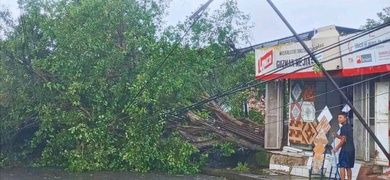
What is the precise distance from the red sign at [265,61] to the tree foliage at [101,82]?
2160 millimetres

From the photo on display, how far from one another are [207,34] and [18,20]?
626 centimetres

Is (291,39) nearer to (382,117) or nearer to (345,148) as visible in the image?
(382,117)

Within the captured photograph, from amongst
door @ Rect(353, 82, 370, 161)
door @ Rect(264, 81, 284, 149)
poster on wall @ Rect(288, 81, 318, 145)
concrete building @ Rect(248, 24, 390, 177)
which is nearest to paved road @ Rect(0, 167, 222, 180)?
door @ Rect(264, 81, 284, 149)

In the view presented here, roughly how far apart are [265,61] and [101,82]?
5.13m

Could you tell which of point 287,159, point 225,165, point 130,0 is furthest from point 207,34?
point 287,159

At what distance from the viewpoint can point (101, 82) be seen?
1695 cm

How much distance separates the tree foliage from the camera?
16.3 meters

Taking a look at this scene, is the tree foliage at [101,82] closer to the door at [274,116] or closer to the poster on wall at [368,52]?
the door at [274,116]

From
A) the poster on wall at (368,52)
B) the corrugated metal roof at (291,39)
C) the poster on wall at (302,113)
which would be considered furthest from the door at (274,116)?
the poster on wall at (368,52)

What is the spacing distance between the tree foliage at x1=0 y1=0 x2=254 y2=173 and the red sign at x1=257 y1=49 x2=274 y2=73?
2.16m

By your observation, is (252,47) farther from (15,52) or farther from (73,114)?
(15,52)

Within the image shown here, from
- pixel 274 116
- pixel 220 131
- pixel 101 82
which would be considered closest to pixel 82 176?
pixel 101 82

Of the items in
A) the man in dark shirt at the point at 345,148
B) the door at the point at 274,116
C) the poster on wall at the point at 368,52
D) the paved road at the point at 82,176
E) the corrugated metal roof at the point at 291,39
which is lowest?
the paved road at the point at 82,176

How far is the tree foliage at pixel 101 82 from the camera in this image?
16.3 m
